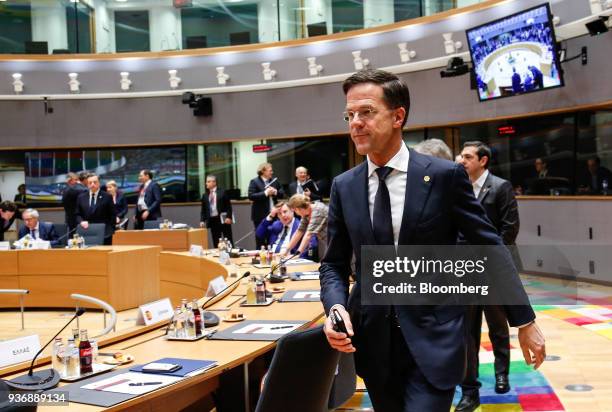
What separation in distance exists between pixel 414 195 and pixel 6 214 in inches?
315

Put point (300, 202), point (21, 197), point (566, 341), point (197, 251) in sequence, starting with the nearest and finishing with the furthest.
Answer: point (566, 341) → point (300, 202) → point (197, 251) → point (21, 197)

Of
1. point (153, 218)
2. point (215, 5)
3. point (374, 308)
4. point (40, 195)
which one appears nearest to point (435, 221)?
point (374, 308)

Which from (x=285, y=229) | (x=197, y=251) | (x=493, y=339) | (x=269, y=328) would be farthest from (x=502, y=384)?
(x=197, y=251)

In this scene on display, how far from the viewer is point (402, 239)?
5.97 ft

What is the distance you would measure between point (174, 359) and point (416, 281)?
42.0 inches

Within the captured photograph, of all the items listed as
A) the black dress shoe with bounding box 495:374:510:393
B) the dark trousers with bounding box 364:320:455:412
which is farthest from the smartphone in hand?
the black dress shoe with bounding box 495:374:510:393

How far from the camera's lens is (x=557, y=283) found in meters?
7.82

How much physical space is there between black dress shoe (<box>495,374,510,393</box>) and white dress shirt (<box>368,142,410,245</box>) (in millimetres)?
2362

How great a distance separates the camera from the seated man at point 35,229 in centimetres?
795

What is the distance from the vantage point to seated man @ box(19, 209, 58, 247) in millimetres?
7952

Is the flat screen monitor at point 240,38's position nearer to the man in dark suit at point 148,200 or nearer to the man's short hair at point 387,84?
the man in dark suit at point 148,200

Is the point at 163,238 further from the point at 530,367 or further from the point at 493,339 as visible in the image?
the point at 493,339

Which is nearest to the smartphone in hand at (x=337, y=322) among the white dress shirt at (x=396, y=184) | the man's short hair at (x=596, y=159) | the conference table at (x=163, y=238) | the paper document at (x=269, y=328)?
the white dress shirt at (x=396, y=184)

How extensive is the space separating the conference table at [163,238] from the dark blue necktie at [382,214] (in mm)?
7093
